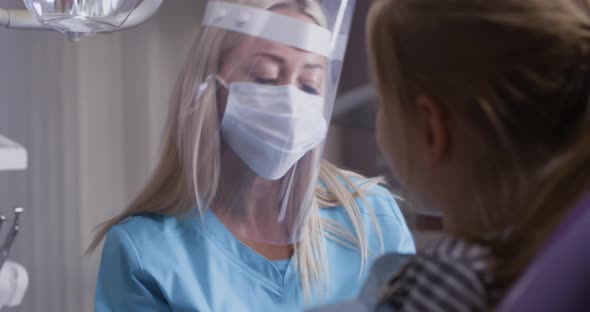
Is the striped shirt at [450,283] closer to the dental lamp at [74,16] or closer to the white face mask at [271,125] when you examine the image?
the white face mask at [271,125]

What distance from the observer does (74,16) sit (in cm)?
81

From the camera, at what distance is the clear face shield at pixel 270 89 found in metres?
0.87

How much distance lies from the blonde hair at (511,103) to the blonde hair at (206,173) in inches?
15.6

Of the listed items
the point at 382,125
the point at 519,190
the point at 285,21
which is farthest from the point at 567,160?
the point at 285,21

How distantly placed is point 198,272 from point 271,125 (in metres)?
0.22

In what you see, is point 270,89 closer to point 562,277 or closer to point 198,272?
point 198,272

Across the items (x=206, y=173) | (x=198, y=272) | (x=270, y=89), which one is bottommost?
(x=198, y=272)

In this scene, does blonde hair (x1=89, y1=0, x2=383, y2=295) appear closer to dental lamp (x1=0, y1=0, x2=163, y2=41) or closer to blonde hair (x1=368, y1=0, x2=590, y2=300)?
dental lamp (x1=0, y1=0, x2=163, y2=41)

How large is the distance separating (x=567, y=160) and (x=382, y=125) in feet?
0.53

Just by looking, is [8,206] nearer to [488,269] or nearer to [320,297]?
[320,297]

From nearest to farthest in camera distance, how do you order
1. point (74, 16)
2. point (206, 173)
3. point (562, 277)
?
point (562, 277)
point (74, 16)
point (206, 173)

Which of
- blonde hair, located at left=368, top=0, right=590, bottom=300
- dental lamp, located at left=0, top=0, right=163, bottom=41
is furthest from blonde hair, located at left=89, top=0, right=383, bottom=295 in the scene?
blonde hair, located at left=368, top=0, right=590, bottom=300

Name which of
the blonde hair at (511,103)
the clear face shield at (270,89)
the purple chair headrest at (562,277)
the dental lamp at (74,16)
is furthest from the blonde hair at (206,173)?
the purple chair headrest at (562,277)

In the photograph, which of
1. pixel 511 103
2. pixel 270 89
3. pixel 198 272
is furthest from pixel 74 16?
pixel 511 103
